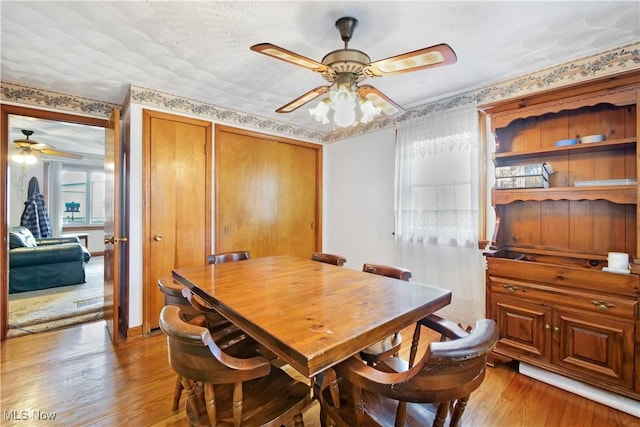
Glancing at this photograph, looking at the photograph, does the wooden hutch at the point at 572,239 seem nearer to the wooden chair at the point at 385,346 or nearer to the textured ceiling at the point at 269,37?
Result: the textured ceiling at the point at 269,37

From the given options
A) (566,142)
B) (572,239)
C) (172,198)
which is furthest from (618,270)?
(172,198)

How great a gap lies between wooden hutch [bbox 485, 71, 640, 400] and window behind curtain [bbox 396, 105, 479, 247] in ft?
0.89

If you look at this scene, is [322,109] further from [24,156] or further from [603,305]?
[24,156]

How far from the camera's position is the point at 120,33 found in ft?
6.15

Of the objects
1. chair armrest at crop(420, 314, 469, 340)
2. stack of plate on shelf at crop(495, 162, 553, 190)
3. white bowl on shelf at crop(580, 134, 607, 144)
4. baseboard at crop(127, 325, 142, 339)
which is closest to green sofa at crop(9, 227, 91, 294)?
baseboard at crop(127, 325, 142, 339)

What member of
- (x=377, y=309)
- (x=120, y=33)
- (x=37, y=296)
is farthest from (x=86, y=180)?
(x=377, y=309)

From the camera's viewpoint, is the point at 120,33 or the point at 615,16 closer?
the point at 615,16

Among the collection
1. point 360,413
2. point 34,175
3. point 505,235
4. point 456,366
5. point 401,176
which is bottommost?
point 360,413

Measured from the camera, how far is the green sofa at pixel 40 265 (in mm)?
3887

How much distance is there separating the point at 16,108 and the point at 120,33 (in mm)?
1707

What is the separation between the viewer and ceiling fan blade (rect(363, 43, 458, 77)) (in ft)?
4.21

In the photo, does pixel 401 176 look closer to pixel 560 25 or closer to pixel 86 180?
pixel 560 25

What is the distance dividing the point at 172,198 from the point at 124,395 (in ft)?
5.73

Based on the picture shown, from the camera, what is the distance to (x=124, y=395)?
6.13 feet
